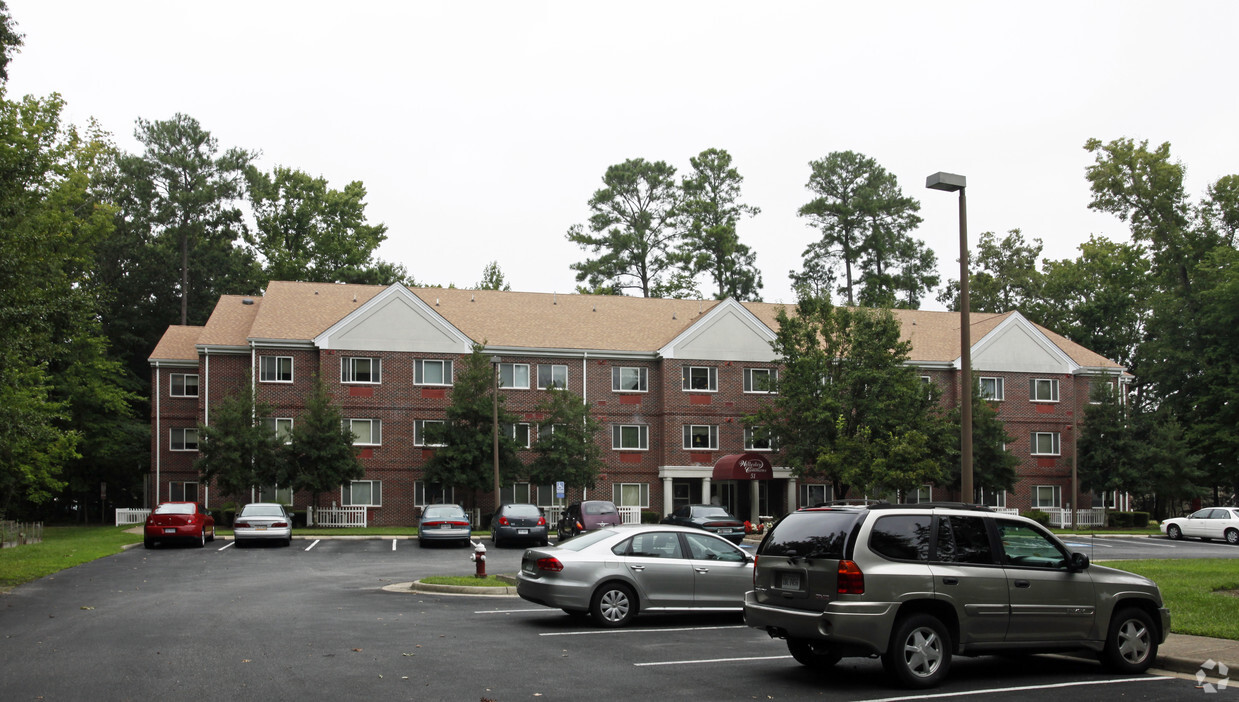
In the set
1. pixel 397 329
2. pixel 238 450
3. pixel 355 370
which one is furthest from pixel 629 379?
pixel 238 450

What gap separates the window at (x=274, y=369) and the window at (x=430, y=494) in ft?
24.1

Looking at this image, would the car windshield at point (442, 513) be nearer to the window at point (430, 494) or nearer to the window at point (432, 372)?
the window at point (430, 494)

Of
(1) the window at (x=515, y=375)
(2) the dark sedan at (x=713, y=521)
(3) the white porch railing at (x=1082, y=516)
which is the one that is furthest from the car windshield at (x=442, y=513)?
(3) the white porch railing at (x=1082, y=516)

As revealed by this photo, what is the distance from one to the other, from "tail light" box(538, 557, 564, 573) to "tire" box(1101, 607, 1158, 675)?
22.8 feet

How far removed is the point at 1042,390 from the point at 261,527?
39.4 meters

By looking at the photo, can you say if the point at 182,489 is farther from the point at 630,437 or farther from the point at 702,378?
the point at 702,378

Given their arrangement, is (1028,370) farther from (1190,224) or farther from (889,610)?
(889,610)

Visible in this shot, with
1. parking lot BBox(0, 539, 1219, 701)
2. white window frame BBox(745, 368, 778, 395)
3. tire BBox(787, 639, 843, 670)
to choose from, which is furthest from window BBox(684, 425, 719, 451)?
tire BBox(787, 639, 843, 670)

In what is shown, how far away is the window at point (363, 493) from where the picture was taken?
1826 inches

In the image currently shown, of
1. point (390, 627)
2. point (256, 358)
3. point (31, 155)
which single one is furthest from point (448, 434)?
point (390, 627)

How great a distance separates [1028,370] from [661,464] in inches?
781

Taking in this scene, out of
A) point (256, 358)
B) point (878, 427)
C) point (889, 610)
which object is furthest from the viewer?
point (256, 358)

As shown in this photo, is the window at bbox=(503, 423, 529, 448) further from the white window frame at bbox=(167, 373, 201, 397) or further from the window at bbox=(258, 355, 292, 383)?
the white window frame at bbox=(167, 373, 201, 397)

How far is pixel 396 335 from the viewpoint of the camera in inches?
1870
